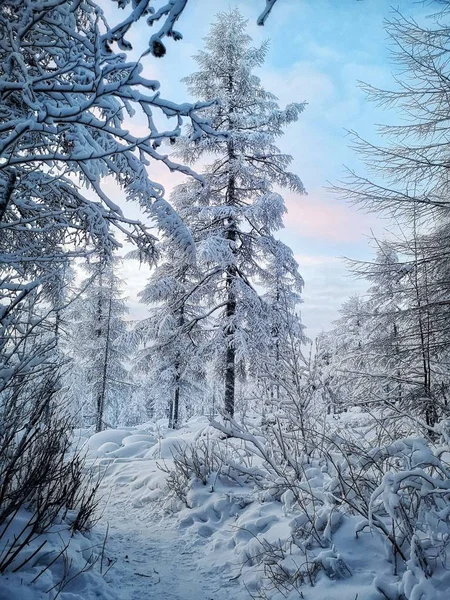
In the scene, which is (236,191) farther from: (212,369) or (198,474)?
(198,474)

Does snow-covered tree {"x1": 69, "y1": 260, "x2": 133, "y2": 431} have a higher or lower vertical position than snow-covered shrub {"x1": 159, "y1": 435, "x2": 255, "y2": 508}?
higher

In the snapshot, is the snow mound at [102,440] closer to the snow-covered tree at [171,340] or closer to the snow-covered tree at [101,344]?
the snow-covered tree at [171,340]

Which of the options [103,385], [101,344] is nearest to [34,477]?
[103,385]

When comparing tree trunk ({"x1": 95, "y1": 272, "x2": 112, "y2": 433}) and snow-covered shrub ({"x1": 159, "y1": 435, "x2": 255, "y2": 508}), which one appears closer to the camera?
snow-covered shrub ({"x1": 159, "y1": 435, "x2": 255, "y2": 508})

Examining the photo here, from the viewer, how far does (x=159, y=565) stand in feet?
11.5

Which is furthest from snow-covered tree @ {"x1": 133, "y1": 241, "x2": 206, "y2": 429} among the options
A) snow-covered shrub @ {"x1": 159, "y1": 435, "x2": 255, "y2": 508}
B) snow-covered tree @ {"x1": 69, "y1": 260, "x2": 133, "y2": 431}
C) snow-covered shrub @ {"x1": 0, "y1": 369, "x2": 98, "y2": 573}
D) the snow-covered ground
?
snow-covered shrub @ {"x1": 0, "y1": 369, "x2": 98, "y2": 573}

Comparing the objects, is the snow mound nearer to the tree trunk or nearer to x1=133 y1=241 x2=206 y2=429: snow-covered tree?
x1=133 y1=241 x2=206 y2=429: snow-covered tree

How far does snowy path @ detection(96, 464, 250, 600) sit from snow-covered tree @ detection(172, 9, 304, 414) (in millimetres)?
6274

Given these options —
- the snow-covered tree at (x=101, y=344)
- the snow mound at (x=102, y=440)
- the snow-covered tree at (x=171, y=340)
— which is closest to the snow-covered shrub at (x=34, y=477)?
the snow mound at (x=102, y=440)

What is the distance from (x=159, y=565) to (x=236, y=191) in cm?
1125

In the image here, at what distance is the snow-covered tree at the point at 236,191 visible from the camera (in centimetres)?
1105

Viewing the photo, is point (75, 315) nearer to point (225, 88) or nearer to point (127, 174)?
point (225, 88)

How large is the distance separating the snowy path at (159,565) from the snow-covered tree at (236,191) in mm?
6274

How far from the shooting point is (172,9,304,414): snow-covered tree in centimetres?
1105
